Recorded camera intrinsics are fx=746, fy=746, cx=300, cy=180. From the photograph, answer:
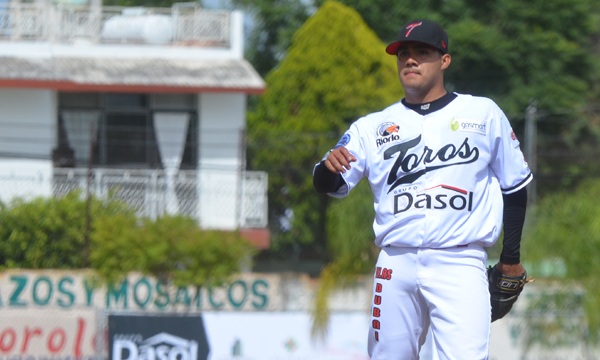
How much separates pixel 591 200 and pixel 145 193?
6.02 m

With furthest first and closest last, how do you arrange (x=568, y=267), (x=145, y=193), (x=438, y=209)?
(x=145, y=193), (x=568, y=267), (x=438, y=209)

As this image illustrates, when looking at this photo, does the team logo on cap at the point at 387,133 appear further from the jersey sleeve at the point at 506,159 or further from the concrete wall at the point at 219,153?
the concrete wall at the point at 219,153

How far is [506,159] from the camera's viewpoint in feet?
10.5

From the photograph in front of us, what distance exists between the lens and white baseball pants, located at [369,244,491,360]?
3027mm

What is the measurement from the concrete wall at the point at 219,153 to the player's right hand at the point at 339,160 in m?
7.64

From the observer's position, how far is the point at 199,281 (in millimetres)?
→ 8648

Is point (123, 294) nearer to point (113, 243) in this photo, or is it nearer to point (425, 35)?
point (113, 243)

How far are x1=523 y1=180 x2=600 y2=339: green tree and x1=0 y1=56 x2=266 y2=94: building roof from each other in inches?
212

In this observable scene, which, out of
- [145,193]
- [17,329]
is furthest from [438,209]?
[145,193]

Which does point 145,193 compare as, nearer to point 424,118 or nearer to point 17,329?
point 17,329

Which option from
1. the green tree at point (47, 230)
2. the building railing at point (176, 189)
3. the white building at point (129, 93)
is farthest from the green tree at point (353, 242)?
the green tree at point (47, 230)

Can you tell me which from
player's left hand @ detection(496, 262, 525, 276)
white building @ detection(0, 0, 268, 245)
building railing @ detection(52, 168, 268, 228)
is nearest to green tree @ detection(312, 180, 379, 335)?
building railing @ detection(52, 168, 268, 228)

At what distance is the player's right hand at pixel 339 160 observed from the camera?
10.1ft

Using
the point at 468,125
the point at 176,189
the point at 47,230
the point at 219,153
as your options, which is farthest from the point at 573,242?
the point at 47,230
